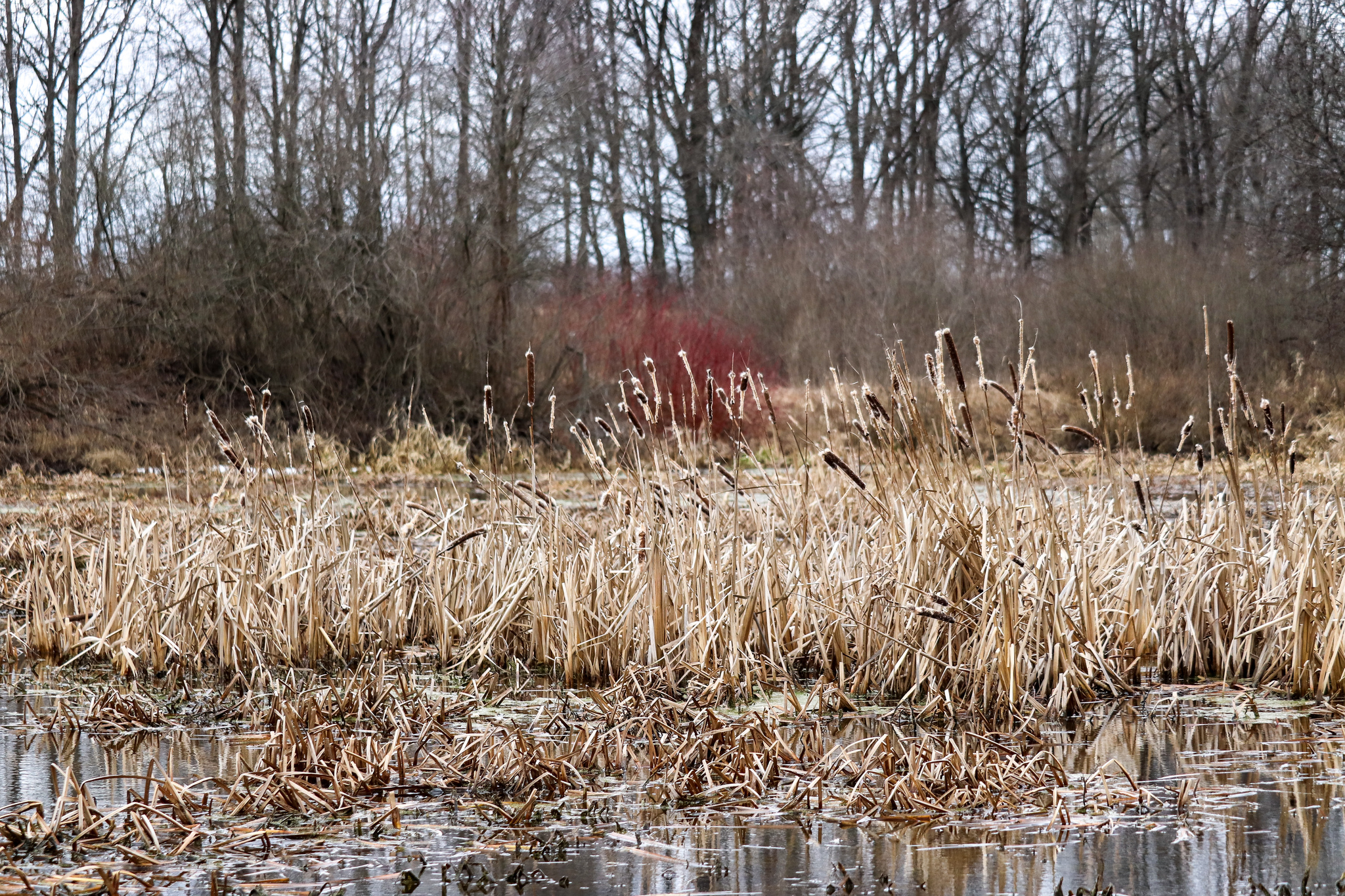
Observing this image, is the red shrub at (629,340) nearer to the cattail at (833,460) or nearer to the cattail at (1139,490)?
the cattail at (1139,490)

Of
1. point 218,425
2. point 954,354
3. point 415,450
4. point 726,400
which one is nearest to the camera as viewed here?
point 954,354

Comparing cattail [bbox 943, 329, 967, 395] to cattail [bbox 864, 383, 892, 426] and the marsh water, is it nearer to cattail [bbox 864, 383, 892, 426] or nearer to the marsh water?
cattail [bbox 864, 383, 892, 426]

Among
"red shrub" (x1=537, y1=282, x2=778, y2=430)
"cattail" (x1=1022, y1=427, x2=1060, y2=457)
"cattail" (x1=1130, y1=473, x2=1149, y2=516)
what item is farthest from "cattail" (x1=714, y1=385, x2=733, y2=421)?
"red shrub" (x1=537, y1=282, x2=778, y2=430)

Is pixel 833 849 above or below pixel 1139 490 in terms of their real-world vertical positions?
below

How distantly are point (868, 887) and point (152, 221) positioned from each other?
17.9 m

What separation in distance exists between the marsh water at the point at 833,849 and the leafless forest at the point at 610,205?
1456 cm

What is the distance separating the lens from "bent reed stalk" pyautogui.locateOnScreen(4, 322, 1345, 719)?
448cm

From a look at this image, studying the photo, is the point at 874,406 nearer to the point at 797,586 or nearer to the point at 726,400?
the point at 726,400

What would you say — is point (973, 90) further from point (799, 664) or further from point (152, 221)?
point (799, 664)

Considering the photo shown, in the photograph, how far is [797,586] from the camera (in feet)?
16.3

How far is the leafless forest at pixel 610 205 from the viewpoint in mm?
18281

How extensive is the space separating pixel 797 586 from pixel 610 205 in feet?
83.5

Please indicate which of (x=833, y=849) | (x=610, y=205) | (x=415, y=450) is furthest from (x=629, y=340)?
(x=833, y=849)

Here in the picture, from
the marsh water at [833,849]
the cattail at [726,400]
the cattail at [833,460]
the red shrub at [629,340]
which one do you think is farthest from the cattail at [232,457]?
the red shrub at [629,340]
